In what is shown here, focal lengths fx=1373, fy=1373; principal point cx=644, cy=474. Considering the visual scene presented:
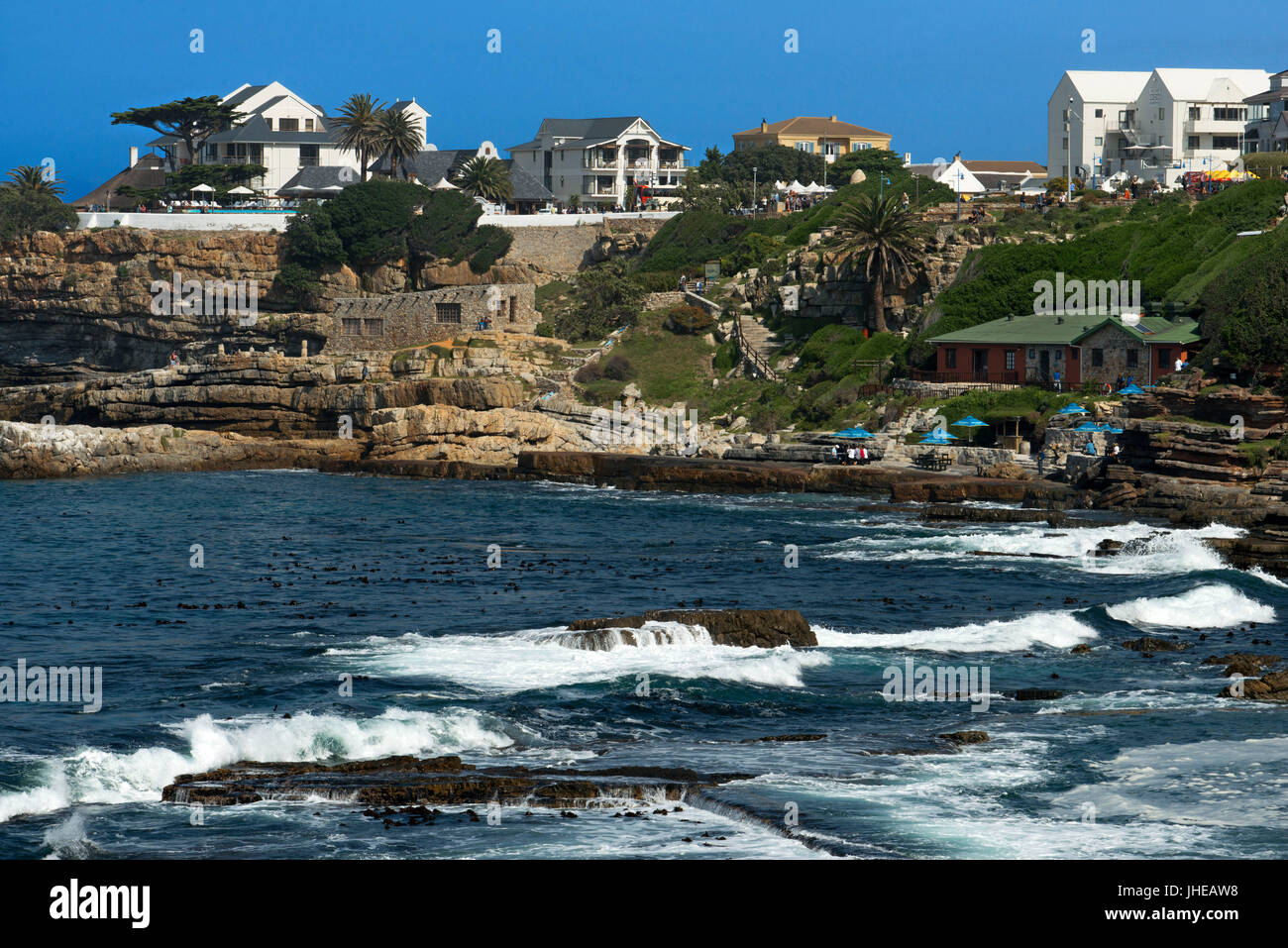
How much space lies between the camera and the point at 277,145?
353 feet

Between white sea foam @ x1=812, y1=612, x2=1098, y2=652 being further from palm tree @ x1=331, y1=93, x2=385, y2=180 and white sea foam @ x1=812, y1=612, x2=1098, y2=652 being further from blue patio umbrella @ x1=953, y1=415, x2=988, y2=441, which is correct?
palm tree @ x1=331, y1=93, x2=385, y2=180

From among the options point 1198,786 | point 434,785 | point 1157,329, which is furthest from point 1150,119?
point 434,785

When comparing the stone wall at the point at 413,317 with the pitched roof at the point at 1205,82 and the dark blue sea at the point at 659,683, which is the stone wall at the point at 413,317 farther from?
the pitched roof at the point at 1205,82

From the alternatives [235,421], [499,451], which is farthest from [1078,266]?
[235,421]

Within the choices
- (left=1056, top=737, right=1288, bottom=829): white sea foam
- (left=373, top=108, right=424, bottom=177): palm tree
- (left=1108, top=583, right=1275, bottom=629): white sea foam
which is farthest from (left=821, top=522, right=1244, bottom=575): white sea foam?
(left=373, top=108, right=424, bottom=177): palm tree

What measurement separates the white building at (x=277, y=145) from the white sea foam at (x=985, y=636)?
271ft

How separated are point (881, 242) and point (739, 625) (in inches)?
1940

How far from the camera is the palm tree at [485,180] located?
342ft

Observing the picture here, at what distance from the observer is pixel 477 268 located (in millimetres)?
95125

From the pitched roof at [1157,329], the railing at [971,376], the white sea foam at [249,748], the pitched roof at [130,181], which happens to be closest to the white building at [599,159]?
the pitched roof at [130,181]

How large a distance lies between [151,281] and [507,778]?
263ft

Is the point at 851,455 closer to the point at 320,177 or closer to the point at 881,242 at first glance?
the point at 881,242
